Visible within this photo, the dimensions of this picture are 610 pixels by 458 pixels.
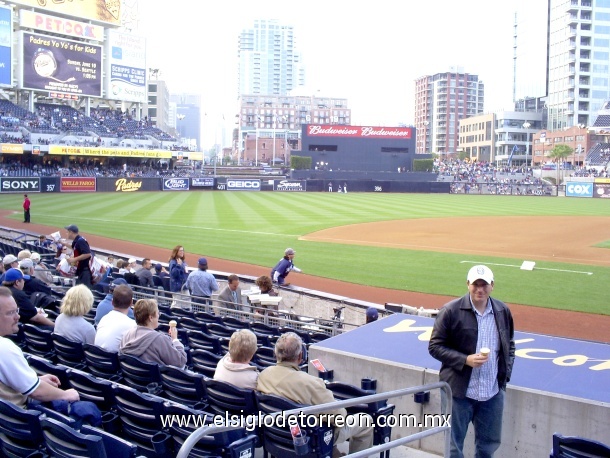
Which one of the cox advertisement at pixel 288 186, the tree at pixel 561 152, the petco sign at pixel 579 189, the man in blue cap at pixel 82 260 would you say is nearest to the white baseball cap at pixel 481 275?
the man in blue cap at pixel 82 260

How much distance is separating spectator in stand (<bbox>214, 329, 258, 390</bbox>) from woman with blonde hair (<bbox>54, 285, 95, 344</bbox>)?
2.27 metres

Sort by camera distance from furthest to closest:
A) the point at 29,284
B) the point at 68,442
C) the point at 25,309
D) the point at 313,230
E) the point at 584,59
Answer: the point at 584,59
the point at 313,230
the point at 29,284
the point at 25,309
the point at 68,442

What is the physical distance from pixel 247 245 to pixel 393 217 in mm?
15260

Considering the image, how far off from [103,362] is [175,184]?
195 ft

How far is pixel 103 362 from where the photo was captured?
5918 millimetres

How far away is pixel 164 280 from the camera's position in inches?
579

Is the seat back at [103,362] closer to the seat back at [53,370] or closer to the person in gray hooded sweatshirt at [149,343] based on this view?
the person in gray hooded sweatshirt at [149,343]

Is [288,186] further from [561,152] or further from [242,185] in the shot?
[561,152]

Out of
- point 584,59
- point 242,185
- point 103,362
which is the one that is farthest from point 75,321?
point 584,59

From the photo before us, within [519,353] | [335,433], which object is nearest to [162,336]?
[335,433]

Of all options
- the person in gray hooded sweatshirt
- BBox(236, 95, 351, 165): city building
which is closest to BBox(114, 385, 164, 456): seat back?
the person in gray hooded sweatshirt

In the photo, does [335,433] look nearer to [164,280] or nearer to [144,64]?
[164,280]

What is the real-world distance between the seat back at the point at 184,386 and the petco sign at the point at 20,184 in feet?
170

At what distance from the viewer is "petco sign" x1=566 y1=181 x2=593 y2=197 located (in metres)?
68.6
